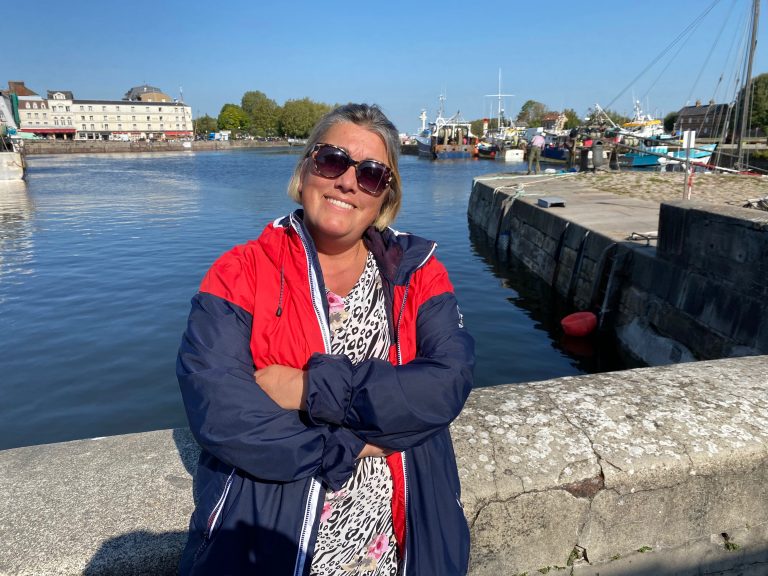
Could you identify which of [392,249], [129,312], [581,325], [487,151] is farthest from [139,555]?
[487,151]

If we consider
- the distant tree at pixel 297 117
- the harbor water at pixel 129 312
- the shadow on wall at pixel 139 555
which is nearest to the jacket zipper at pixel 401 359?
the shadow on wall at pixel 139 555

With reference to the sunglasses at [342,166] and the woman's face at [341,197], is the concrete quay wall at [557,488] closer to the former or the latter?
the woman's face at [341,197]

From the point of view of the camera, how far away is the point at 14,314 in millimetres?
10852

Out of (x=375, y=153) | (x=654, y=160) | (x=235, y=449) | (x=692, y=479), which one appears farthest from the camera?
(x=654, y=160)

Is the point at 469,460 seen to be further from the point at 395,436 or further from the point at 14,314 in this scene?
the point at 14,314

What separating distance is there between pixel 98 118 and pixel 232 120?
35901 mm

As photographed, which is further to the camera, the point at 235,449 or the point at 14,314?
the point at 14,314

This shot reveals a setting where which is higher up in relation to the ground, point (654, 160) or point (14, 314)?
point (654, 160)

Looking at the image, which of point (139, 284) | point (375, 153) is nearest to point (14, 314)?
point (139, 284)

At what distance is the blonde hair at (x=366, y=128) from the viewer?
76.2 inches

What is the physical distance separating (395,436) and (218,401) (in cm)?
50

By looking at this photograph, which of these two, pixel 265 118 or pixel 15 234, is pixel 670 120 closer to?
pixel 15 234

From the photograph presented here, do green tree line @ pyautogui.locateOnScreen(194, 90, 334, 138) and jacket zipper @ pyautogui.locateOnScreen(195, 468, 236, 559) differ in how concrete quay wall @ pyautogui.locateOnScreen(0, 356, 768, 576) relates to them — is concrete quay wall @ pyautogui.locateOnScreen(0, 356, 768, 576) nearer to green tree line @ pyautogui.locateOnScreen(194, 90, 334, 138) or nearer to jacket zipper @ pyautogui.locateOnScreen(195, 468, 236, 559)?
jacket zipper @ pyautogui.locateOnScreen(195, 468, 236, 559)

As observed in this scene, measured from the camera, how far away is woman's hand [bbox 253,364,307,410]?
158 cm
